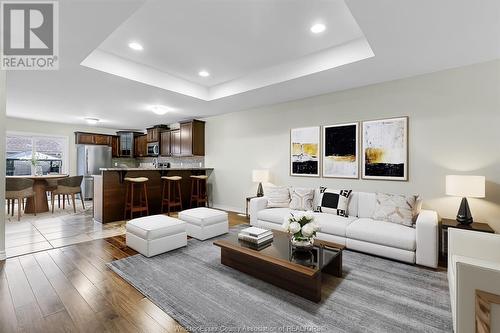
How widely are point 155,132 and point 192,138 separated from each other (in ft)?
6.99

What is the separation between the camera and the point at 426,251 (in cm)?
272

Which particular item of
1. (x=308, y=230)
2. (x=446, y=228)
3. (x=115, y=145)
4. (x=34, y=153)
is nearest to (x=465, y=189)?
(x=446, y=228)

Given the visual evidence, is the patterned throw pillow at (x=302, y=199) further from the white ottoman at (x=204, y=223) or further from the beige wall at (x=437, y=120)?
the white ottoman at (x=204, y=223)

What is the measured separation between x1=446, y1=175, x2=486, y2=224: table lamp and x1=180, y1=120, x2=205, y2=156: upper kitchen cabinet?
5622 millimetres

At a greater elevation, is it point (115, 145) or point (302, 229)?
point (115, 145)

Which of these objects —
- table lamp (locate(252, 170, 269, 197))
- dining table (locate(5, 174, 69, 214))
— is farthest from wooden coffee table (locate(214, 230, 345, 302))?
dining table (locate(5, 174, 69, 214))

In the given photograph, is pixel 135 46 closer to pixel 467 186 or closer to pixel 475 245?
pixel 475 245

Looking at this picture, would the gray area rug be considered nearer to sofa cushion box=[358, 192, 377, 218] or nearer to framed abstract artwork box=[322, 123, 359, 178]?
sofa cushion box=[358, 192, 377, 218]

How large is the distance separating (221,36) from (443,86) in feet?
10.5

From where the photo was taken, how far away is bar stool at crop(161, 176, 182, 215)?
18.9 ft

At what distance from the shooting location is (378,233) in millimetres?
2977

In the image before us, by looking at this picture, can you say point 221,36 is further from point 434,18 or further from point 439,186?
point 439,186

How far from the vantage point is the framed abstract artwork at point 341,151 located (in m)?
4.05
